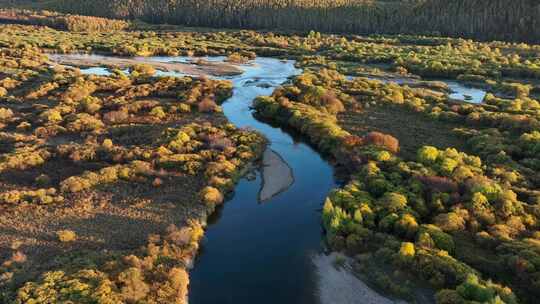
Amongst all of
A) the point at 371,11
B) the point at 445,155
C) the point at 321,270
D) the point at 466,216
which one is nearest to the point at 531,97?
the point at 445,155

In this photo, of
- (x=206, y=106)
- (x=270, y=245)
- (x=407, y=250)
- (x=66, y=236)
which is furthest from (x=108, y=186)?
(x=206, y=106)

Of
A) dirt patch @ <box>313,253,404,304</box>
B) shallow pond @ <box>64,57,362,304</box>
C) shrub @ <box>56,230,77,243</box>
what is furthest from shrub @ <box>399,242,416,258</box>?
shrub @ <box>56,230,77,243</box>

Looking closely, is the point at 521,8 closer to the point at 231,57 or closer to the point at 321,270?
the point at 231,57

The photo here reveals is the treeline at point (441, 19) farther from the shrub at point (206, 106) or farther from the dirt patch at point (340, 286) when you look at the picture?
the dirt patch at point (340, 286)

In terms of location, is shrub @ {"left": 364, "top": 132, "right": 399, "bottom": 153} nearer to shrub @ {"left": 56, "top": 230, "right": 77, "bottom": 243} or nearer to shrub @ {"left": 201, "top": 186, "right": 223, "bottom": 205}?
shrub @ {"left": 201, "top": 186, "right": 223, "bottom": 205}

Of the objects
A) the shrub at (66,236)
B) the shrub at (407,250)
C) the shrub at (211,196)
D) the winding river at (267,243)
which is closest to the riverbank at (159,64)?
the winding river at (267,243)

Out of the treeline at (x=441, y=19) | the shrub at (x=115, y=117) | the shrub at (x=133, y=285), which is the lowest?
the shrub at (x=133, y=285)

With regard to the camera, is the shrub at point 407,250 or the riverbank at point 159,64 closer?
the shrub at point 407,250
